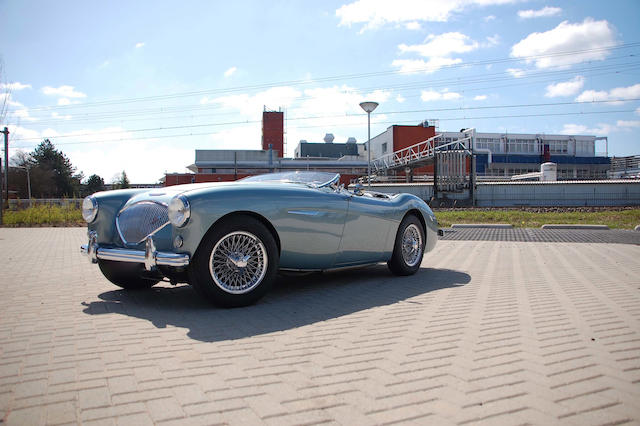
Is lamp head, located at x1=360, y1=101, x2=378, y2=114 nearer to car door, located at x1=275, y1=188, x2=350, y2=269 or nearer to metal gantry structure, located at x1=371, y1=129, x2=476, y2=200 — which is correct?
metal gantry structure, located at x1=371, y1=129, x2=476, y2=200

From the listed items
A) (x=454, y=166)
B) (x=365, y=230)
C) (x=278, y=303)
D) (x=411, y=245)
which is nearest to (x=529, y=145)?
(x=454, y=166)

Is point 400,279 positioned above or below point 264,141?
below

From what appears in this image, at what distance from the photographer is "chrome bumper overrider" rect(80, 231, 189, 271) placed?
3484 mm

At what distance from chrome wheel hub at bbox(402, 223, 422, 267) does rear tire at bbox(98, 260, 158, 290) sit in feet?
9.85

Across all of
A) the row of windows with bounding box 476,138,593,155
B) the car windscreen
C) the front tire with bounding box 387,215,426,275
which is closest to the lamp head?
the front tire with bounding box 387,215,426,275

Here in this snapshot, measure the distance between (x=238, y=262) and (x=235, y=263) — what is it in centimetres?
3

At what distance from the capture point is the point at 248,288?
12.7 feet

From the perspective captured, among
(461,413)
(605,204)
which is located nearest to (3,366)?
(461,413)

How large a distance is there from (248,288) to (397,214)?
2.42m

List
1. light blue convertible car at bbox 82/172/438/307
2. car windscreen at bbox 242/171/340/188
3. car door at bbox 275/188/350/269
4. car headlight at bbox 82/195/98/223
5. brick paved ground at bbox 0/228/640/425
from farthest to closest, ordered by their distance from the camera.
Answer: car windscreen at bbox 242/171/340/188
car headlight at bbox 82/195/98/223
car door at bbox 275/188/350/269
light blue convertible car at bbox 82/172/438/307
brick paved ground at bbox 0/228/640/425

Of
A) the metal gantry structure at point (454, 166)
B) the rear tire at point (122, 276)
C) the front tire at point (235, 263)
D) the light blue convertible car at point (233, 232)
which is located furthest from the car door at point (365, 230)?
the metal gantry structure at point (454, 166)

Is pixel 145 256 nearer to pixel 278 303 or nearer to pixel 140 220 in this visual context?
pixel 140 220

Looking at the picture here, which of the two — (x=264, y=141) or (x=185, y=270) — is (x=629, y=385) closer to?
(x=185, y=270)

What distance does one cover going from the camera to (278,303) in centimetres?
410
